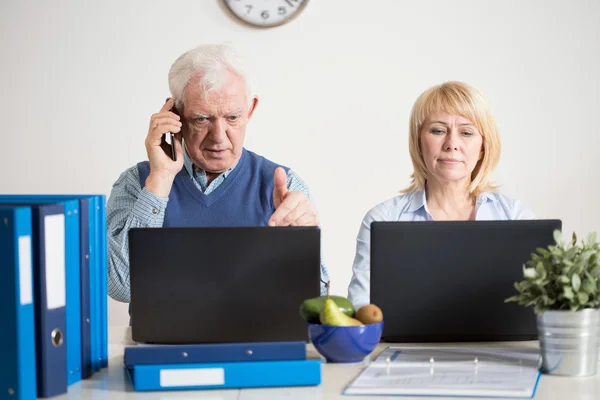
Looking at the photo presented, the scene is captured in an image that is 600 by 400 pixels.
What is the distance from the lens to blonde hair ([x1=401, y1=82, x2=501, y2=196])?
239 centimetres

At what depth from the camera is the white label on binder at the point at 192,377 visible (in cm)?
143

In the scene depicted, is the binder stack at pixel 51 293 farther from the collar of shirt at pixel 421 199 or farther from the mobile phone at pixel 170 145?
the collar of shirt at pixel 421 199

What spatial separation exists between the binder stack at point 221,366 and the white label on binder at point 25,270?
0.65ft

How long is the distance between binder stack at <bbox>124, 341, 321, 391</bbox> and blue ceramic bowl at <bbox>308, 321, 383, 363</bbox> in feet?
0.35

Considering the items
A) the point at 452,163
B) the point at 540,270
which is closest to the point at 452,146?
the point at 452,163

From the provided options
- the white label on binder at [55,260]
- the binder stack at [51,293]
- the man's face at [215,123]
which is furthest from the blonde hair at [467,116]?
the white label on binder at [55,260]

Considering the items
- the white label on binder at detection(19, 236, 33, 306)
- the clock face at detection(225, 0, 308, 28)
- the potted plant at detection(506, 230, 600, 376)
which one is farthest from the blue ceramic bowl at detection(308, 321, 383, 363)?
the clock face at detection(225, 0, 308, 28)

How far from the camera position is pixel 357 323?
1582mm

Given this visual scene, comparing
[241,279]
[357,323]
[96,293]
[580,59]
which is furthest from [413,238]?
[580,59]

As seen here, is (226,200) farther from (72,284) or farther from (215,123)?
(72,284)

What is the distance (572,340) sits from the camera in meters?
1.47

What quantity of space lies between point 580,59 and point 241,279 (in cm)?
284

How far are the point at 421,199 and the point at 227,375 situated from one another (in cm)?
118

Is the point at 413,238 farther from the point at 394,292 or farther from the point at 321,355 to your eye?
the point at 321,355
